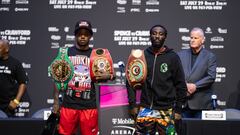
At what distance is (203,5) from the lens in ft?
23.6

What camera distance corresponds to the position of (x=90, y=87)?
4.73 metres

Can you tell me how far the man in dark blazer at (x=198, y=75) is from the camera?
5949 mm

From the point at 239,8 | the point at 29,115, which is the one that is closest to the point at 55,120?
the point at 29,115

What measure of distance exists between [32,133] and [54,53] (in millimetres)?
2286

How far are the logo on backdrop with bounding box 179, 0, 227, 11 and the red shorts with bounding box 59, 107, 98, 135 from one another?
3.18 m

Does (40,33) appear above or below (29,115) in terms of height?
above

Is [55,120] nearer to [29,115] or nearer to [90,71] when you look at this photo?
[90,71]

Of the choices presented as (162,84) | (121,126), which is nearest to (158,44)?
(162,84)

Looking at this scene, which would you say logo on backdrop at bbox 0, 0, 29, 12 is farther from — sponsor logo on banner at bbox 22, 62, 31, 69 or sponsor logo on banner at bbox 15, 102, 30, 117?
sponsor logo on banner at bbox 15, 102, 30, 117

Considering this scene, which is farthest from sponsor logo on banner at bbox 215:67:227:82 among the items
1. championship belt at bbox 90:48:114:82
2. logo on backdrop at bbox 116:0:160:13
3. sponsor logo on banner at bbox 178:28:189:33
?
championship belt at bbox 90:48:114:82

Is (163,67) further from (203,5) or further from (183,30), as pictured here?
(203,5)

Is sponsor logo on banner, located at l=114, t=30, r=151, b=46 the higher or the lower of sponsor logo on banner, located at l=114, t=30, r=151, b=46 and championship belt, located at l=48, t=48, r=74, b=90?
the higher

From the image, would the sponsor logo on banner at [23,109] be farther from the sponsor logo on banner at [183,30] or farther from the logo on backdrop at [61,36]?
the sponsor logo on banner at [183,30]

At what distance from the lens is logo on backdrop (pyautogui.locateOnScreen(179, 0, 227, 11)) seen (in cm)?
717
